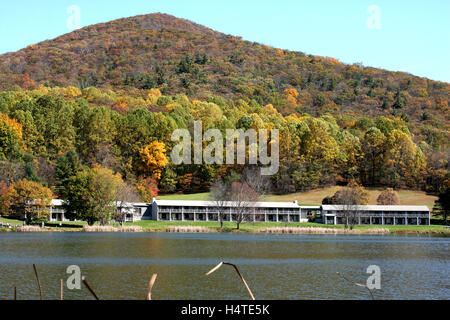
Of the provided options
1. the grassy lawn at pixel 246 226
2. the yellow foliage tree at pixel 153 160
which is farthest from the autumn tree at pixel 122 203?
the yellow foliage tree at pixel 153 160

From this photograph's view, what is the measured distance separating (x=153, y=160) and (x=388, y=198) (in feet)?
160

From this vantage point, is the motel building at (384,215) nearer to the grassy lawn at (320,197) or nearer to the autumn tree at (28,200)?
the grassy lawn at (320,197)

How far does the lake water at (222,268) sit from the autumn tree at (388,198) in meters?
52.1

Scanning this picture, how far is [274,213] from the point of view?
120m

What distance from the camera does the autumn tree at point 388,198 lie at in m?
125

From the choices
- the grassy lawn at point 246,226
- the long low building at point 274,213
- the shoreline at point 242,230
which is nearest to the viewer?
the shoreline at point 242,230

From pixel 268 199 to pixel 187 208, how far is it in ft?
65.9

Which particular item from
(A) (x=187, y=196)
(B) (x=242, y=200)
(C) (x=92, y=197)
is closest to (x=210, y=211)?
(B) (x=242, y=200)

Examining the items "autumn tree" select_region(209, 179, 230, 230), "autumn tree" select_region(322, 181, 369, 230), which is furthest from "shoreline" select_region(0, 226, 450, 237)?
"autumn tree" select_region(209, 179, 230, 230)

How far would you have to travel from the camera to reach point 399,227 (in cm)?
11344

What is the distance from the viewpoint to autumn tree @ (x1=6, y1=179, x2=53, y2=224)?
313ft

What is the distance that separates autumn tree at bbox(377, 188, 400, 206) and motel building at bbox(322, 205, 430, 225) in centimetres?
477

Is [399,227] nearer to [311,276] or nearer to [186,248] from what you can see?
[186,248]
